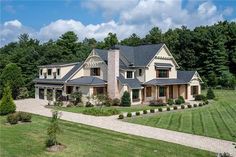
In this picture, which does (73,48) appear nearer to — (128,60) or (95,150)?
(128,60)

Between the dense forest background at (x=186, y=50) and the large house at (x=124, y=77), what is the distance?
31.9 ft

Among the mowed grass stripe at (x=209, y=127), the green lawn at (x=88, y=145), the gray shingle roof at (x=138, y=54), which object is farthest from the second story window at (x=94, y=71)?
the green lawn at (x=88, y=145)

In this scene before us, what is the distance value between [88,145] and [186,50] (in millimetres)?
58858

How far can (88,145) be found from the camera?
16.4m

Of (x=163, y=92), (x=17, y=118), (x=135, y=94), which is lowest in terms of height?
(x=17, y=118)

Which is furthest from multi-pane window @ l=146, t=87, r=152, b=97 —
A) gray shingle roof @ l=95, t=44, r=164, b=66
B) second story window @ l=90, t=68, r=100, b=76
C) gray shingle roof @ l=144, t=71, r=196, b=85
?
second story window @ l=90, t=68, r=100, b=76

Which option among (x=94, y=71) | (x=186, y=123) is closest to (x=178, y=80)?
(x=94, y=71)

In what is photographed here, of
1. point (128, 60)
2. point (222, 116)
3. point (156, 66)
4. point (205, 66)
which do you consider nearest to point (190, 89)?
point (156, 66)

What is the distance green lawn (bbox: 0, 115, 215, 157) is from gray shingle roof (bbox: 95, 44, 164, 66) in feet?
72.9

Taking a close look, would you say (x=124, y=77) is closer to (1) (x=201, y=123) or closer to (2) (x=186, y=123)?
(2) (x=186, y=123)

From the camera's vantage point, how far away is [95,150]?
606 inches

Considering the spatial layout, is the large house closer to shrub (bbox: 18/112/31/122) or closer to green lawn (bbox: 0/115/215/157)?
shrub (bbox: 18/112/31/122)

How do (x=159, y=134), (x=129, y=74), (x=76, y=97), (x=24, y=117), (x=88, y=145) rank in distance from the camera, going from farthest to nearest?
(x=129, y=74) → (x=76, y=97) → (x=24, y=117) → (x=159, y=134) → (x=88, y=145)

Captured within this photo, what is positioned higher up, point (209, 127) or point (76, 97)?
point (76, 97)
